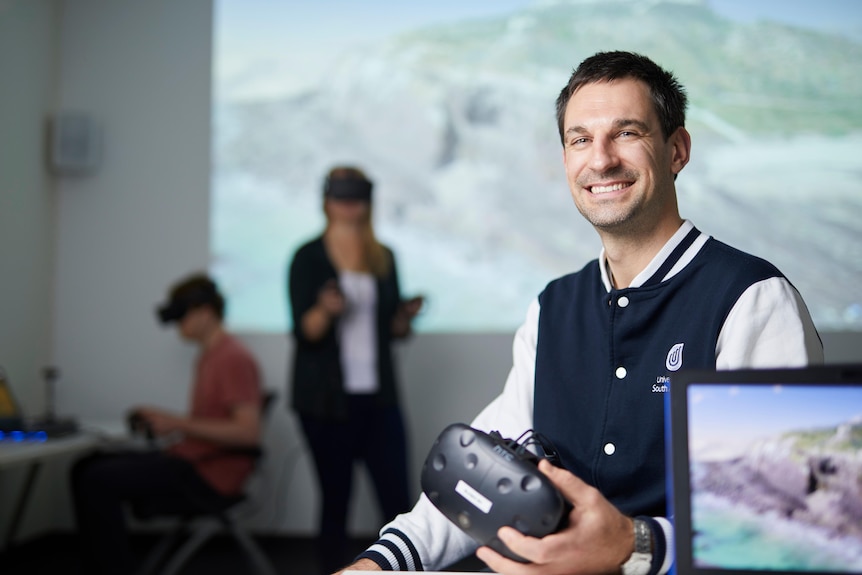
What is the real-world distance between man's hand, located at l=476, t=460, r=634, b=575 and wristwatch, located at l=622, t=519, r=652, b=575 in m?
0.03

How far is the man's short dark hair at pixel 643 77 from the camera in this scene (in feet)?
4.38

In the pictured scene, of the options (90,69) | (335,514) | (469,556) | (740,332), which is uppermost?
(90,69)

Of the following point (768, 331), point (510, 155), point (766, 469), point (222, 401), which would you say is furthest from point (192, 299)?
point (766, 469)

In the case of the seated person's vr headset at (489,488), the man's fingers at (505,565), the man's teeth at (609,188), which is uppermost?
the man's teeth at (609,188)

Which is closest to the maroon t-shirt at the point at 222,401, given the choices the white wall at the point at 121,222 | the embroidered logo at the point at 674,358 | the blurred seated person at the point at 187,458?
the blurred seated person at the point at 187,458

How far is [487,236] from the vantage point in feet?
14.3

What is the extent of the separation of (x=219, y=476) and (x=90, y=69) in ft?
8.35

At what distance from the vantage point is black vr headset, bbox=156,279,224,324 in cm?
357

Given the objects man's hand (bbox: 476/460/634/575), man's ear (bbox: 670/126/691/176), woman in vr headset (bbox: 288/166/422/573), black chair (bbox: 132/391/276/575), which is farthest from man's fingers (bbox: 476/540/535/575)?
black chair (bbox: 132/391/276/575)

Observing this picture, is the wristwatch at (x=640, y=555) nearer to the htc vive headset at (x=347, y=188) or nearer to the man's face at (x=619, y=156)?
the man's face at (x=619, y=156)

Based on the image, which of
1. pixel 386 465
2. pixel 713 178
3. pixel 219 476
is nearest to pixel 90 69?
pixel 219 476

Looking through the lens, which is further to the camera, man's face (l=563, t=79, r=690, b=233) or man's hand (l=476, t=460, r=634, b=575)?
man's face (l=563, t=79, r=690, b=233)

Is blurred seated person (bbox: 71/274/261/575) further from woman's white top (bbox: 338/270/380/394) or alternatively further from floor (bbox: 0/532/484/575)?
floor (bbox: 0/532/484/575)

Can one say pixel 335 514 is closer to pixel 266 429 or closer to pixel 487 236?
pixel 266 429
